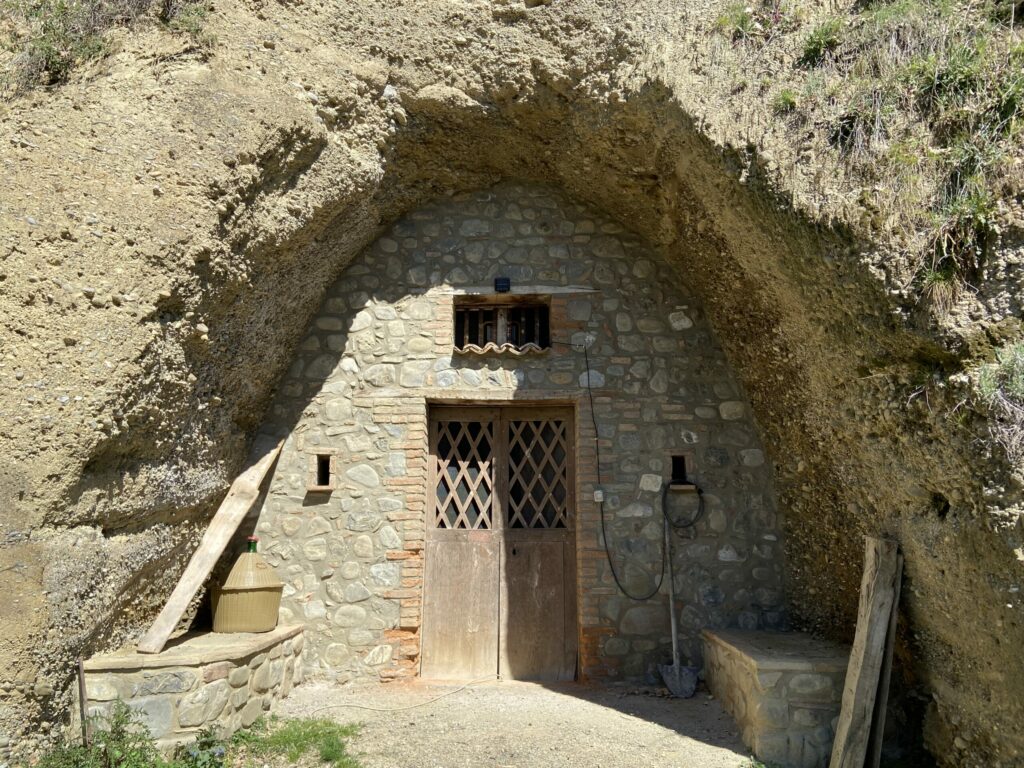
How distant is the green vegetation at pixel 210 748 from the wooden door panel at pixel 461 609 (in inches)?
46.4

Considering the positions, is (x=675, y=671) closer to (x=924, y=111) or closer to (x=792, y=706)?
(x=792, y=706)

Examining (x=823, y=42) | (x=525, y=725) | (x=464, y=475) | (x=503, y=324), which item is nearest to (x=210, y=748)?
(x=525, y=725)

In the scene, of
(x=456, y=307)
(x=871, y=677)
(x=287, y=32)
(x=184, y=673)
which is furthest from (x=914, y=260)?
(x=184, y=673)

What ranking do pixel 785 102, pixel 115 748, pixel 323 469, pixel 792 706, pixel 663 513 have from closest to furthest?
pixel 115 748 < pixel 792 706 < pixel 785 102 < pixel 663 513 < pixel 323 469

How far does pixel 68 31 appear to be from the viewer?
14.9 ft

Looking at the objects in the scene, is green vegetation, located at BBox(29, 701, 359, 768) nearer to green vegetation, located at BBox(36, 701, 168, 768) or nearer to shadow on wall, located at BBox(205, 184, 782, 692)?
green vegetation, located at BBox(36, 701, 168, 768)

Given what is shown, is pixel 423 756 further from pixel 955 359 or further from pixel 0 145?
pixel 0 145

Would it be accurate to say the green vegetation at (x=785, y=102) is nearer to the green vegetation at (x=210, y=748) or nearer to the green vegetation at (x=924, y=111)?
the green vegetation at (x=924, y=111)

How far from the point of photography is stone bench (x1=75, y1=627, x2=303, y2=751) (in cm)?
387

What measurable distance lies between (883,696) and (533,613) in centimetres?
245

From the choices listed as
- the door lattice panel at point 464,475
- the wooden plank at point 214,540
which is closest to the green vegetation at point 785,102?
the door lattice panel at point 464,475

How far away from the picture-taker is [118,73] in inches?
169

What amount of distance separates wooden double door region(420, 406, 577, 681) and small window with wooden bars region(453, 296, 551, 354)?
574mm

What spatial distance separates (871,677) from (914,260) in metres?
2.17
